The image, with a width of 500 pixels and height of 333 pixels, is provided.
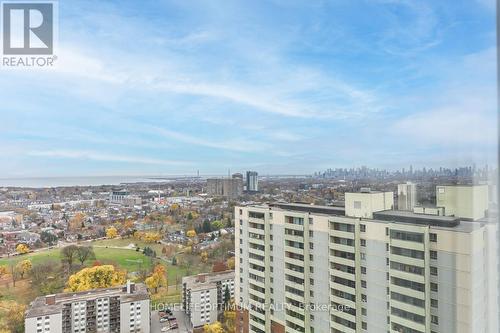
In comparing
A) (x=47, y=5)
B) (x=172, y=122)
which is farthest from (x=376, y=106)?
(x=47, y=5)

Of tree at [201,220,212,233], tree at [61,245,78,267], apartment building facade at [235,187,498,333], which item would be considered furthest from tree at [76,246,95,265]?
apartment building facade at [235,187,498,333]

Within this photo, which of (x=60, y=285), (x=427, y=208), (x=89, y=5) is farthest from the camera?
(x=89, y=5)

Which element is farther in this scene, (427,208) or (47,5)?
(47,5)

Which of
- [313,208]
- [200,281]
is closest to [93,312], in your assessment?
[200,281]

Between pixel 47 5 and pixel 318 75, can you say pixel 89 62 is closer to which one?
pixel 47 5

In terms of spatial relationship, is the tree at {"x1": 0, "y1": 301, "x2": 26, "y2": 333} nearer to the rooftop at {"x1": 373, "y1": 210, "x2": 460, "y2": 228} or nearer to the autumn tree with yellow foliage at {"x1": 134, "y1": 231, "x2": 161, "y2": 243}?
the autumn tree with yellow foliage at {"x1": 134, "y1": 231, "x2": 161, "y2": 243}

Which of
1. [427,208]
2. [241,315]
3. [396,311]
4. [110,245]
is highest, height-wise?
[427,208]
